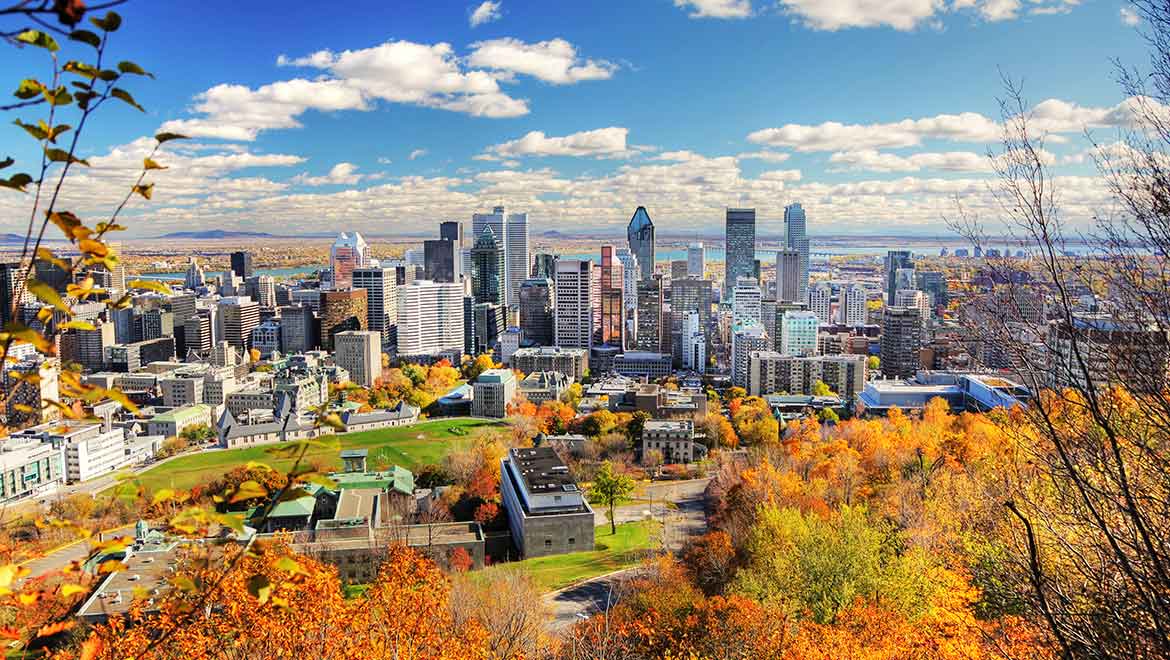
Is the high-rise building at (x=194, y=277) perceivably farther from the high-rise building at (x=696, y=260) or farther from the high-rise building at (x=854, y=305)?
the high-rise building at (x=854, y=305)

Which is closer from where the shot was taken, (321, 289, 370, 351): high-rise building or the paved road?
the paved road

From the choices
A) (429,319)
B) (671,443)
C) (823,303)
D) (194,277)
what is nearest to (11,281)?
(671,443)

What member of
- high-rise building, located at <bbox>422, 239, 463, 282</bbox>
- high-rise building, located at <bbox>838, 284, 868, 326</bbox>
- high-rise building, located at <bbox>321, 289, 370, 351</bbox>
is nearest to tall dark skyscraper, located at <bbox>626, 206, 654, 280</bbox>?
high-rise building, located at <bbox>422, 239, 463, 282</bbox>

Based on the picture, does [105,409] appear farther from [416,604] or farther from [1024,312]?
[1024,312]

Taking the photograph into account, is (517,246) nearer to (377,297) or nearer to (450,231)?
(450,231)

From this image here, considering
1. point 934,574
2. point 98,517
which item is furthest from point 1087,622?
point 98,517

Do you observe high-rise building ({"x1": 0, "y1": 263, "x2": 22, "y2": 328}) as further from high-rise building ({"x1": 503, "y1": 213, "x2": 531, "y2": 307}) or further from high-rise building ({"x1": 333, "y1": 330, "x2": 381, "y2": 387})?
high-rise building ({"x1": 503, "y1": 213, "x2": 531, "y2": 307})

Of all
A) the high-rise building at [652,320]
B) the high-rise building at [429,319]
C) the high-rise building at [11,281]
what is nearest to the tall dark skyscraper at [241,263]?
the high-rise building at [429,319]
